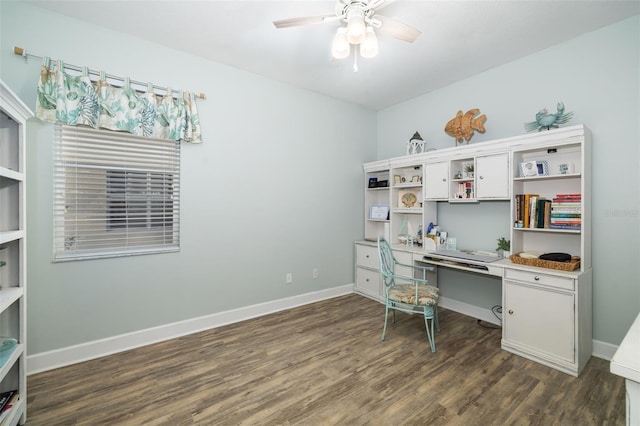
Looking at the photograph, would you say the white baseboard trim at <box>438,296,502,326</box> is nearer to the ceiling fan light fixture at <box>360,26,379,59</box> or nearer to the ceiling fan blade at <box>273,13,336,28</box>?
the ceiling fan light fixture at <box>360,26,379,59</box>

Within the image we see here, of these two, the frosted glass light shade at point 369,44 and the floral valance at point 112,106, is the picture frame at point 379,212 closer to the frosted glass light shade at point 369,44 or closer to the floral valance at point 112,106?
the frosted glass light shade at point 369,44

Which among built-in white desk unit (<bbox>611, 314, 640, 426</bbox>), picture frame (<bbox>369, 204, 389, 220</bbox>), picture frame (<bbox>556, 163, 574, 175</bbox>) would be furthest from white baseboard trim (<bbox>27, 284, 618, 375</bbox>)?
built-in white desk unit (<bbox>611, 314, 640, 426</bbox>)

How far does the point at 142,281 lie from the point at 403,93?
3779 mm

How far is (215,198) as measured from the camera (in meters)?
3.01

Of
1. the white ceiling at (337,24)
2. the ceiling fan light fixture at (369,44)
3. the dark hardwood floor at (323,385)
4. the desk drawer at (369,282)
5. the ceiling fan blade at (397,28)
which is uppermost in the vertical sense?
the white ceiling at (337,24)

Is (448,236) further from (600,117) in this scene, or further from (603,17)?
(603,17)

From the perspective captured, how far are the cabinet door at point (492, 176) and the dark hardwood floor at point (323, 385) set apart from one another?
1.44 metres

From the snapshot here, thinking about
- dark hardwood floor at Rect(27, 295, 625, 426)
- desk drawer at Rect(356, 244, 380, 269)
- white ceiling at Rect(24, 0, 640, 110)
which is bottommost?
dark hardwood floor at Rect(27, 295, 625, 426)

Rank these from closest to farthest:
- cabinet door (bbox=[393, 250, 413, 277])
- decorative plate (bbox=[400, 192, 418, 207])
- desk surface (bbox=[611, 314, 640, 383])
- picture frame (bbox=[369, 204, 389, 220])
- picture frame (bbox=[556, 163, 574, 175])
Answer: desk surface (bbox=[611, 314, 640, 383]) < picture frame (bbox=[556, 163, 574, 175]) < cabinet door (bbox=[393, 250, 413, 277]) < decorative plate (bbox=[400, 192, 418, 207]) < picture frame (bbox=[369, 204, 389, 220])

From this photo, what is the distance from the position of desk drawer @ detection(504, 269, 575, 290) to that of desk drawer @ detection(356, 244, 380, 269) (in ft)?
5.22

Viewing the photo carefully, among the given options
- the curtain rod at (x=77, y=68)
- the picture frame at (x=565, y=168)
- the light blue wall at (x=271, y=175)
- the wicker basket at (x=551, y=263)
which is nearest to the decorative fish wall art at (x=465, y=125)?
the light blue wall at (x=271, y=175)

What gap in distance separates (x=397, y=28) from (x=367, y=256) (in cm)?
277

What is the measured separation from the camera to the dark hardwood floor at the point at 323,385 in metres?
1.75

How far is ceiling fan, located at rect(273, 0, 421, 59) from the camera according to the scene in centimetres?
183
